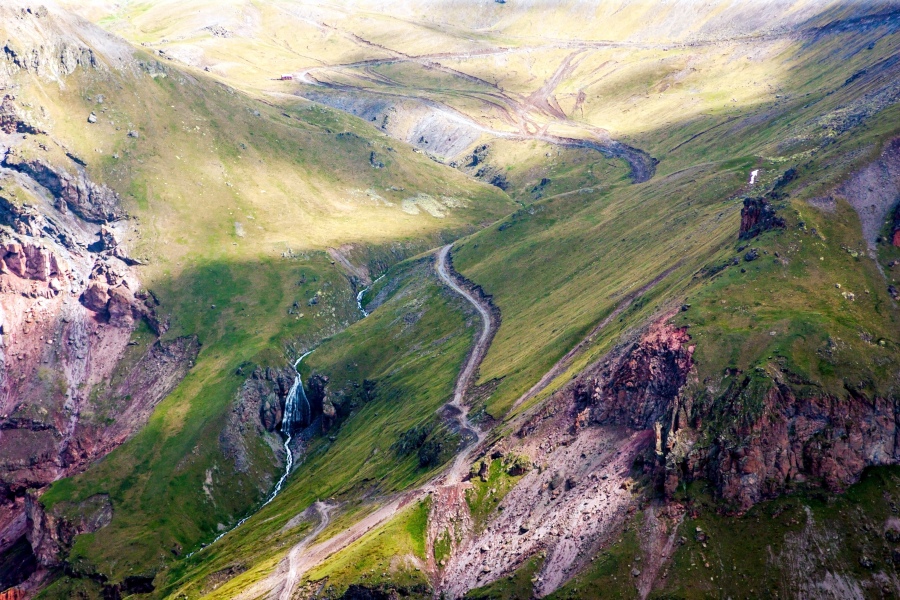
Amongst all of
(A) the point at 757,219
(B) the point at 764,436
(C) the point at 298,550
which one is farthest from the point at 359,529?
(A) the point at 757,219

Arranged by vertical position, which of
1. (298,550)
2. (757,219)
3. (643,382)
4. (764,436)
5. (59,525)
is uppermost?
(59,525)

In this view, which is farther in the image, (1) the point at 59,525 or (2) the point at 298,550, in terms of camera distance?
(1) the point at 59,525

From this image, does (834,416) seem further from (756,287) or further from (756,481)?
(756,287)

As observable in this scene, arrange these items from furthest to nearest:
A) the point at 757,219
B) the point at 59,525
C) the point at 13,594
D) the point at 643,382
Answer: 1. the point at 59,525
2. the point at 13,594
3. the point at 757,219
4. the point at 643,382

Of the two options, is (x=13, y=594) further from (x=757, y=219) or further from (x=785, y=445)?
(x=757, y=219)

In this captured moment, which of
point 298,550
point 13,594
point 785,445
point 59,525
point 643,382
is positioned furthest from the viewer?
point 59,525

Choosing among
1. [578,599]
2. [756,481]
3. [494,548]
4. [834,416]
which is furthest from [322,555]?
[834,416]

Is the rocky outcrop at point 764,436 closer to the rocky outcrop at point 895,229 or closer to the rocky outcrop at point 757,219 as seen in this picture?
the rocky outcrop at point 757,219

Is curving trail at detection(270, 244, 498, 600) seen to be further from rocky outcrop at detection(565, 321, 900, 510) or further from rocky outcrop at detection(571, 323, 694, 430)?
rocky outcrop at detection(565, 321, 900, 510)

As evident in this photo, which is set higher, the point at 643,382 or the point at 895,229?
the point at 895,229
